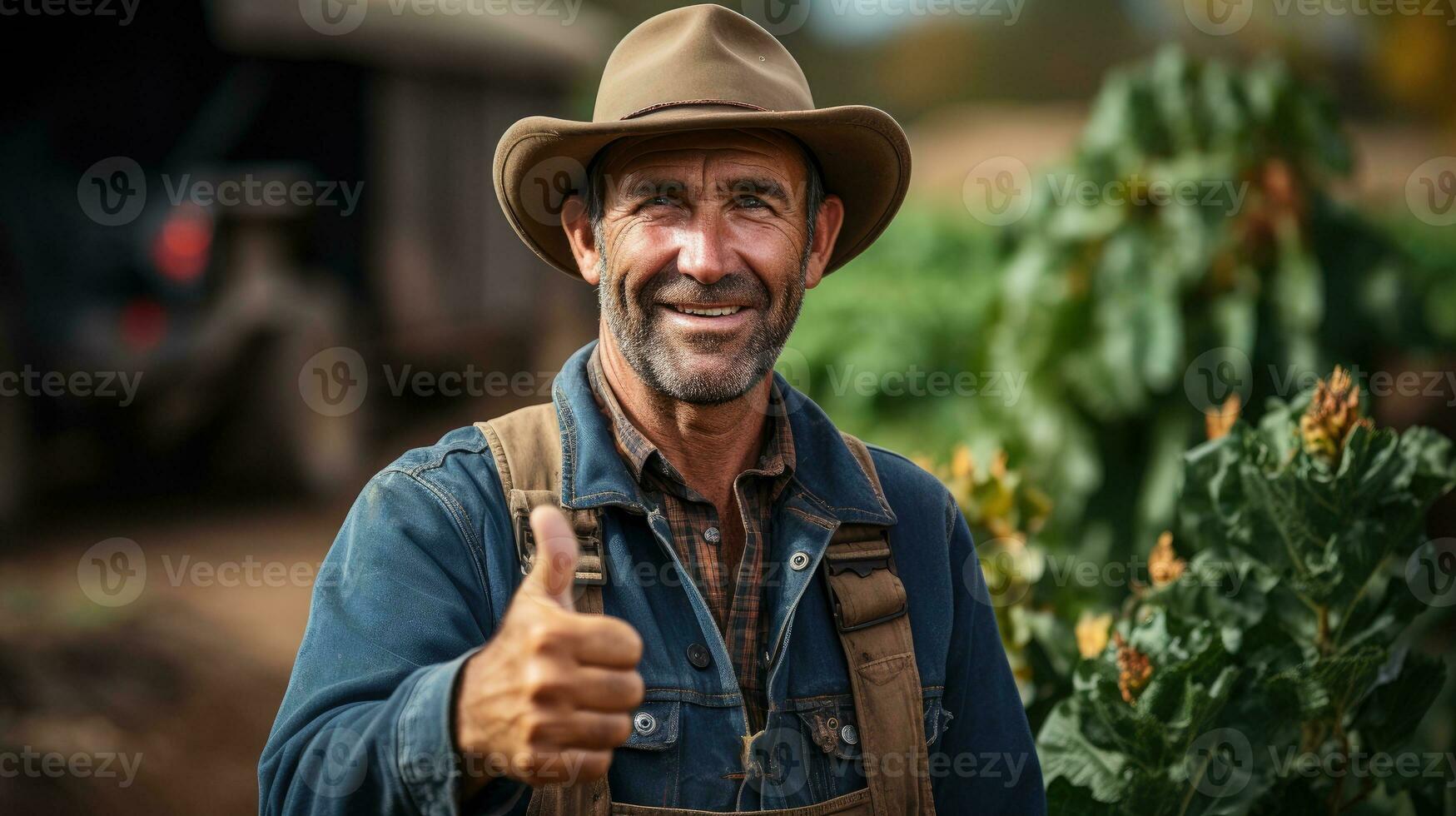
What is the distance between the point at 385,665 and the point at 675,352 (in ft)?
2.44

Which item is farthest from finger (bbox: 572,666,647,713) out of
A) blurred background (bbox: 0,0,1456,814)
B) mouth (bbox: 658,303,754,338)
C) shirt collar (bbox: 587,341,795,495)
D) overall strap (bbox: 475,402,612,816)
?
blurred background (bbox: 0,0,1456,814)

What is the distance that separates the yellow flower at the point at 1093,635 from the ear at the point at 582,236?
1529 mm

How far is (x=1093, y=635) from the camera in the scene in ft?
11.4

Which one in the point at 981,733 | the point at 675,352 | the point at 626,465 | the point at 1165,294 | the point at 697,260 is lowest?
the point at 981,733

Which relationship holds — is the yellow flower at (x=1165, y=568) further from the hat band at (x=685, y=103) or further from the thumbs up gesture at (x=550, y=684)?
the thumbs up gesture at (x=550, y=684)

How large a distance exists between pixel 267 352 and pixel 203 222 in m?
0.87

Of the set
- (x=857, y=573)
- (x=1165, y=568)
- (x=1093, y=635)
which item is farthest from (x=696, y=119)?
(x=1093, y=635)

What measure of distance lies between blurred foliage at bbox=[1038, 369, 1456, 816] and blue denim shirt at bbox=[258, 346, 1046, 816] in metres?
0.35

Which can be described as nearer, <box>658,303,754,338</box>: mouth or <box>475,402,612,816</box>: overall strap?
<box>475,402,612,816</box>: overall strap

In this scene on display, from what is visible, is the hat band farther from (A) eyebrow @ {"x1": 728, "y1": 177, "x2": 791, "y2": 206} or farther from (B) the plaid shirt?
(B) the plaid shirt

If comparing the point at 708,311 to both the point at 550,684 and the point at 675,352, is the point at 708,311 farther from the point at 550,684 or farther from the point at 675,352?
the point at 550,684

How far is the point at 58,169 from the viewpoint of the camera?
8.70 m

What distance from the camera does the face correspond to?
253 centimetres

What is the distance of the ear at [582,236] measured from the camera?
8.91 feet
